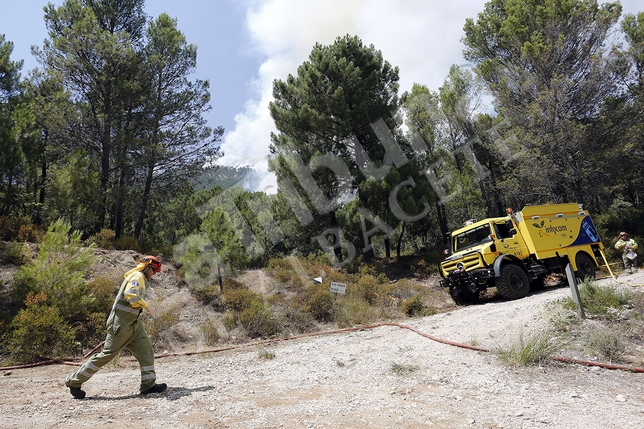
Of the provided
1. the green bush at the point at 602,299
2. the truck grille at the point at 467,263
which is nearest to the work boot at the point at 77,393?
the green bush at the point at 602,299

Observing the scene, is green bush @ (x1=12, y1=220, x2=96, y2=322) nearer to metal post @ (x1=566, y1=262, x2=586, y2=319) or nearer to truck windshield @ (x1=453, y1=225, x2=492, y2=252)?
metal post @ (x1=566, y1=262, x2=586, y2=319)

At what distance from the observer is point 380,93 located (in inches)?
757

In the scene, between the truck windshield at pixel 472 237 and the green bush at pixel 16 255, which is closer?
the green bush at pixel 16 255

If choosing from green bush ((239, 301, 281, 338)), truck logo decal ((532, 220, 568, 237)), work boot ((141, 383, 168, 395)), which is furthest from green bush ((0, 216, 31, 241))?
truck logo decal ((532, 220, 568, 237))

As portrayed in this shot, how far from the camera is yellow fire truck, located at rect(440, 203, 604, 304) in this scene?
10.2 meters

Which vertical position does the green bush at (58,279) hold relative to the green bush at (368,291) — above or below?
above

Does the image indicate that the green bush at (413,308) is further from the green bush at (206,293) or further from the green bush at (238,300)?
the green bush at (206,293)

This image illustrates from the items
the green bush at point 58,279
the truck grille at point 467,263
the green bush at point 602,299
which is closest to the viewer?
the green bush at point 602,299

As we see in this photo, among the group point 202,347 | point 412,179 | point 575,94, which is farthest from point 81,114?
point 575,94

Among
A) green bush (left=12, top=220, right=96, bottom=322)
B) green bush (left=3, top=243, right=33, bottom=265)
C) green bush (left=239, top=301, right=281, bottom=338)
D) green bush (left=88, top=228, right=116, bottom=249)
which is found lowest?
green bush (left=239, top=301, right=281, bottom=338)

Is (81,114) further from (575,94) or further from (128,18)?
(575,94)

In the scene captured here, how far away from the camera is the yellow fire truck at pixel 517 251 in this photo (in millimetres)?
10242

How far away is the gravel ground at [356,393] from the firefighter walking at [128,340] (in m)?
0.18

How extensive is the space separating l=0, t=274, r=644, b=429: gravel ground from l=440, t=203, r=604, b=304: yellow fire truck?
12.7ft
